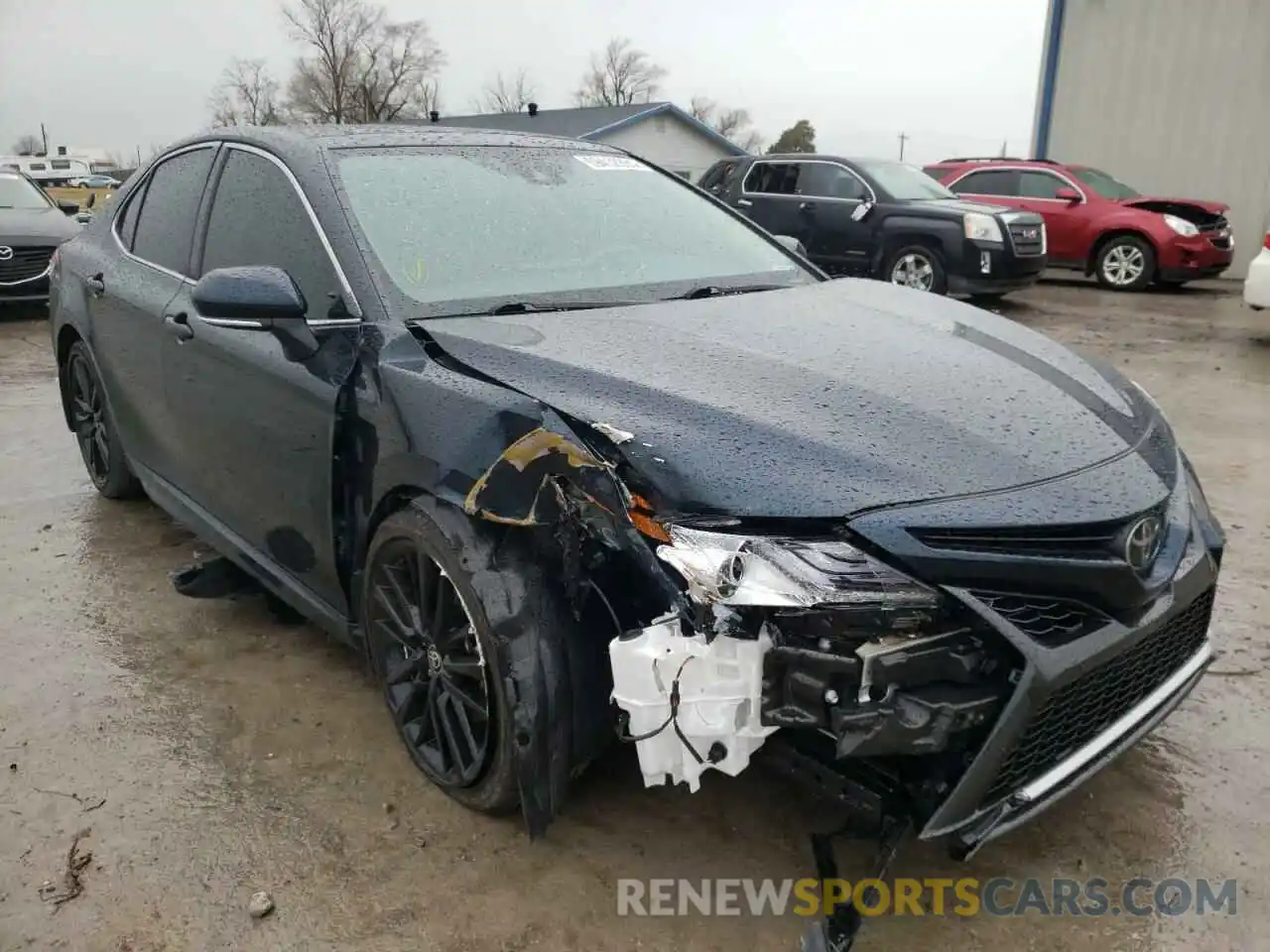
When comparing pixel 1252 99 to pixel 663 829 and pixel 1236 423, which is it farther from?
pixel 663 829

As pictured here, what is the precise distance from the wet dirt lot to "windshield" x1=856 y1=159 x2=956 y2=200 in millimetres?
8232

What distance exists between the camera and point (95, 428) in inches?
185

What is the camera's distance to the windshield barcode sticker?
3.53 m

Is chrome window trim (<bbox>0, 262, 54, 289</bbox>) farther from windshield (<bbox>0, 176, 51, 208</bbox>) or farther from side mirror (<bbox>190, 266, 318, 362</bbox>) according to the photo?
side mirror (<bbox>190, 266, 318, 362</bbox>)

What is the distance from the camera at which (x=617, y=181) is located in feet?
11.5

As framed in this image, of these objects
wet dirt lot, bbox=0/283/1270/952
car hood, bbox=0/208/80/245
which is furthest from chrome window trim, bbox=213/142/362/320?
car hood, bbox=0/208/80/245

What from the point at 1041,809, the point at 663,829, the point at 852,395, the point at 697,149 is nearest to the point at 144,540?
the point at 663,829

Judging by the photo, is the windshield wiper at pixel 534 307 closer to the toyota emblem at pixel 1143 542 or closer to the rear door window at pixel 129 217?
the toyota emblem at pixel 1143 542

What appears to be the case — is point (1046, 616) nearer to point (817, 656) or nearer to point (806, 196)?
point (817, 656)

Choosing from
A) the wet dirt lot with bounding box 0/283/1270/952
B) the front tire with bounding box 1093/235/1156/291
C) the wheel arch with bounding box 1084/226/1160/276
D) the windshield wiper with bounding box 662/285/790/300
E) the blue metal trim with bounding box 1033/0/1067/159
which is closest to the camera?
the wet dirt lot with bounding box 0/283/1270/952

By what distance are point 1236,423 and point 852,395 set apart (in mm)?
5327

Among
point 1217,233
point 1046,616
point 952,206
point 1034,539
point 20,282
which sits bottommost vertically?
point 20,282

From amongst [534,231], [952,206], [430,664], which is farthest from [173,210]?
[952,206]

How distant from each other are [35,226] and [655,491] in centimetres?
1106
